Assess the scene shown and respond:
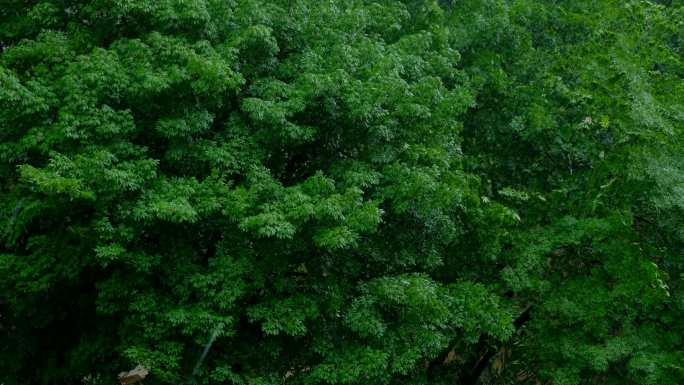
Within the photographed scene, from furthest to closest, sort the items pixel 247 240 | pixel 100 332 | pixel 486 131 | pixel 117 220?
pixel 486 131 < pixel 100 332 < pixel 247 240 < pixel 117 220

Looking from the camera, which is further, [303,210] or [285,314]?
[285,314]

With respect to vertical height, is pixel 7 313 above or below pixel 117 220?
below

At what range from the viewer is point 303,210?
29.1ft

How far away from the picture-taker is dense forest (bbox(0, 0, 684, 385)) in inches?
362

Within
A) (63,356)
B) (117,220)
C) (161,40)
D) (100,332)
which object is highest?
(161,40)

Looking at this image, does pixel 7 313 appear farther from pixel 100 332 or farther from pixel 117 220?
pixel 117 220

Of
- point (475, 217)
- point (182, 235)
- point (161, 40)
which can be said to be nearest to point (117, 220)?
point (182, 235)

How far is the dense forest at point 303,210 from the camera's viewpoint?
9203 millimetres

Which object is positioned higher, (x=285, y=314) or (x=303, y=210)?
(x=303, y=210)

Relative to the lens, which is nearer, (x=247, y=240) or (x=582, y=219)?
(x=247, y=240)

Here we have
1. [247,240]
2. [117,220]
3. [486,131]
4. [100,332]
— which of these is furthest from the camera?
[486,131]

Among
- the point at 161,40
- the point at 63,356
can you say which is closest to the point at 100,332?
the point at 63,356

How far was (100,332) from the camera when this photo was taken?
10.4 meters

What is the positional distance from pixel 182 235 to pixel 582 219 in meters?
6.69
